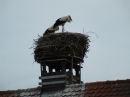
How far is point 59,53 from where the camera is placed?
22516 mm

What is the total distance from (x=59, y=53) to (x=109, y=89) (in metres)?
3.63

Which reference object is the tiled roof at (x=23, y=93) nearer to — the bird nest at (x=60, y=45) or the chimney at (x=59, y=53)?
the chimney at (x=59, y=53)

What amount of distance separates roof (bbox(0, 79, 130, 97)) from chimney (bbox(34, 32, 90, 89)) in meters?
0.48

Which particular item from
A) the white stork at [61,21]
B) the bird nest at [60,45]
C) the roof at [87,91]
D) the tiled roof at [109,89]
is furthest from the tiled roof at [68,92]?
the white stork at [61,21]

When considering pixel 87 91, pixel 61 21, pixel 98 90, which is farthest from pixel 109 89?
pixel 61 21

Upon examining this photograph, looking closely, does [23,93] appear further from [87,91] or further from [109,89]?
[109,89]

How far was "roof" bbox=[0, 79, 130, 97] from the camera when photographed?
1953 cm

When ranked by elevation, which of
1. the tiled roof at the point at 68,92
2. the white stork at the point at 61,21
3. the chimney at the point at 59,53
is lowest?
the tiled roof at the point at 68,92

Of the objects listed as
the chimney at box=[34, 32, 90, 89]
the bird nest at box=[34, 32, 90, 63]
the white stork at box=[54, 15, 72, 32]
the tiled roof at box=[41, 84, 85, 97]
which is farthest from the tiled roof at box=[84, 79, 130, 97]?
the white stork at box=[54, 15, 72, 32]

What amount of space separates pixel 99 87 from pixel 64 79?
2.05 meters

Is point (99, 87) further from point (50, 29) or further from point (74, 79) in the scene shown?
point (50, 29)

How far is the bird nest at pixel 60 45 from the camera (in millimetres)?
22469

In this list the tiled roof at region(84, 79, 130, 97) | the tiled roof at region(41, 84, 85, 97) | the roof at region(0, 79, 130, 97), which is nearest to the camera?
the tiled roof at region(84, 79, 130, 97)

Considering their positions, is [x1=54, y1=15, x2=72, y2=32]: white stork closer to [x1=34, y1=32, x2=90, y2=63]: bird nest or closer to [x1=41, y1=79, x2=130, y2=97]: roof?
[x1=34, y1=32, x2=90, y2=63]: bird nest
